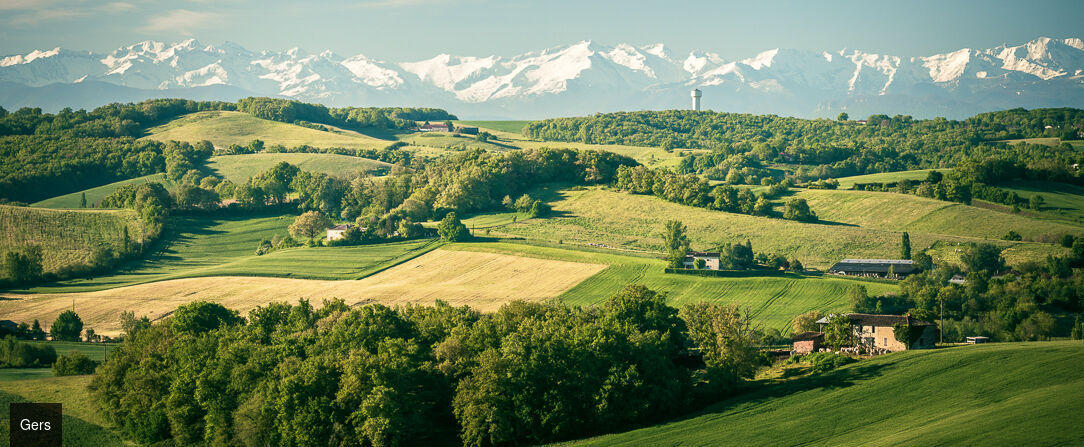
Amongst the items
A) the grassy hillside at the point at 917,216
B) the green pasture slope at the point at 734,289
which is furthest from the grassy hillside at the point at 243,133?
the green pasture slope at the point at 734,289

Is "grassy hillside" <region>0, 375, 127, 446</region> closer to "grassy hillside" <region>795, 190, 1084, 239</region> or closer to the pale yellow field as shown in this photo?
the pale yellow field

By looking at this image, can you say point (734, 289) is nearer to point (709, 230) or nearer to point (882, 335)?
point (882, 335)

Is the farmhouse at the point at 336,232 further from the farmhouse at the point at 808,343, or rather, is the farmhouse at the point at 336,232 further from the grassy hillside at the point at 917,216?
the farmhouse at the point at 808,343

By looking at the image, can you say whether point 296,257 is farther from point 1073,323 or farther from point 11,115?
point 11,115

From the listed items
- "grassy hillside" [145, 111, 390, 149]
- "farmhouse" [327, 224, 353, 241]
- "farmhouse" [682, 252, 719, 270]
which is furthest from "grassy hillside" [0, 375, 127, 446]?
→ "grassy hillside" [145, 111, 390, 149]

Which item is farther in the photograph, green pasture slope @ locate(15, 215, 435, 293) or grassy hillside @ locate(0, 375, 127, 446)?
green pasture slope @ locate(15, 215, 435, 293)

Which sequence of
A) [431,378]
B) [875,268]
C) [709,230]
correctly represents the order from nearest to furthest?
[431,378]
[875,268]
[709,230]

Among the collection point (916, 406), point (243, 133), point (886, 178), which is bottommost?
point (916, 406)

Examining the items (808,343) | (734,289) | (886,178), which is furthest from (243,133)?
(808,343)
